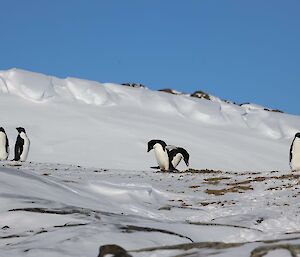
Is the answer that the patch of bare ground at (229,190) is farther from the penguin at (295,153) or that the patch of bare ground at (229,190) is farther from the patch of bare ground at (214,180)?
the penguin at (295,153)

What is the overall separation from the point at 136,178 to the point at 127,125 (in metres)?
27.6

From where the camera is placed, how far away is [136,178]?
667 inches

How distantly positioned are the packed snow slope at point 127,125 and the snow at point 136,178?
0.11m

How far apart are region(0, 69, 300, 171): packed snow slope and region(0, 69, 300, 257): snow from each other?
11 centimetres

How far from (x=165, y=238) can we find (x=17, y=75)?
4757 cm

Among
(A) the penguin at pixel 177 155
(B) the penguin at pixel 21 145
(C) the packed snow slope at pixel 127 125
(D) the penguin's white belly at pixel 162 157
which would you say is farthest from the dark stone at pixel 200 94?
(D) the penguin's white belly at pixel 162 157

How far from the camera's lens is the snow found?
257 inches

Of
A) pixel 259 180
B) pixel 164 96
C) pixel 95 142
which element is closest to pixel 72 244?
pixel 259 180

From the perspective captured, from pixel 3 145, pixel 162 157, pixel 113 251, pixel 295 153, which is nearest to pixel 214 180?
pixel 295 153

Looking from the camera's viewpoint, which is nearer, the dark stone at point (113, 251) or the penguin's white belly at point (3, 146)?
the dark stone at point (113, 251)

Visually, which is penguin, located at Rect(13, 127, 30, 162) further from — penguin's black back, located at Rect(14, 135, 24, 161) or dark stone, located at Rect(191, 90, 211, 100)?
dark stone, located at Rect(191, 90, 211, 100)

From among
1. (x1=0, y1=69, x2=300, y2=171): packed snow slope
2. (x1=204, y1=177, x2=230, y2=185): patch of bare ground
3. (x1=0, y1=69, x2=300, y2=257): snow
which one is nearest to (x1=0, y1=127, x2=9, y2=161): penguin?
(x1=0, y1=69, x2=300, y2=257): snow

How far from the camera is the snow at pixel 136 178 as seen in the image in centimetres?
652

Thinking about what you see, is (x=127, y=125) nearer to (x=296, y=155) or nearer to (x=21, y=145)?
(x=21, y=145)
